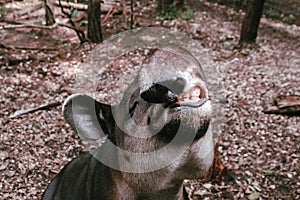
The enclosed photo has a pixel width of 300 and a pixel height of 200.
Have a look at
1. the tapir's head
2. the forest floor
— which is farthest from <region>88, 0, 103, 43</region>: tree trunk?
the tapir's head

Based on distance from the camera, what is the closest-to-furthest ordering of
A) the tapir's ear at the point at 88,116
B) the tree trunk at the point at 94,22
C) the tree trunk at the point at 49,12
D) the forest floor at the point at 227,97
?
the tapir's ear at the point at 88,116 < the forest floor at the point at 227,97 < the tree trunk at the point at 94,22 < the tree trunk at the point at 49,12

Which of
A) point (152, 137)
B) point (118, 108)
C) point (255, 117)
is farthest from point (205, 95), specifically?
point (255, 117)

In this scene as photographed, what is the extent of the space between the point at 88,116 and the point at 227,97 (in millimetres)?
3932

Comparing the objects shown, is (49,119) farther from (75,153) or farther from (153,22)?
(153,22)

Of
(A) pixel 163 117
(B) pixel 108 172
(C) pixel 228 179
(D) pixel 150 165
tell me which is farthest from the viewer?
(C) pixel 228 179

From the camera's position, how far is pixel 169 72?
149 centimetres

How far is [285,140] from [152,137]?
341 centimetres

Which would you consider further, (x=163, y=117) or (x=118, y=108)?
(x=118, y=108)

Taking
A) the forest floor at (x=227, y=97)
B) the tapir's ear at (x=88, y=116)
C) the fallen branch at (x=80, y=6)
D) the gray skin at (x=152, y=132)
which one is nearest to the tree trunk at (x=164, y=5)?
the forest floor at (x=227, y=97)

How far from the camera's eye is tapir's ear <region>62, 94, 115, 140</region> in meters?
2.03

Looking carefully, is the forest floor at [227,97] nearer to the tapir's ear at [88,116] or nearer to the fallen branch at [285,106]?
the fallen branch at [285,106]

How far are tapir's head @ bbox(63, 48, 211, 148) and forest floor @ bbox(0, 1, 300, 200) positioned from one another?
2.48 m

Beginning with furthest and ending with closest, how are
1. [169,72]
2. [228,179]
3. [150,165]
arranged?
[228,179]
[150,165]
[169,72]

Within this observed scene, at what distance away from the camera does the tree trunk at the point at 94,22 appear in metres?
7.28
